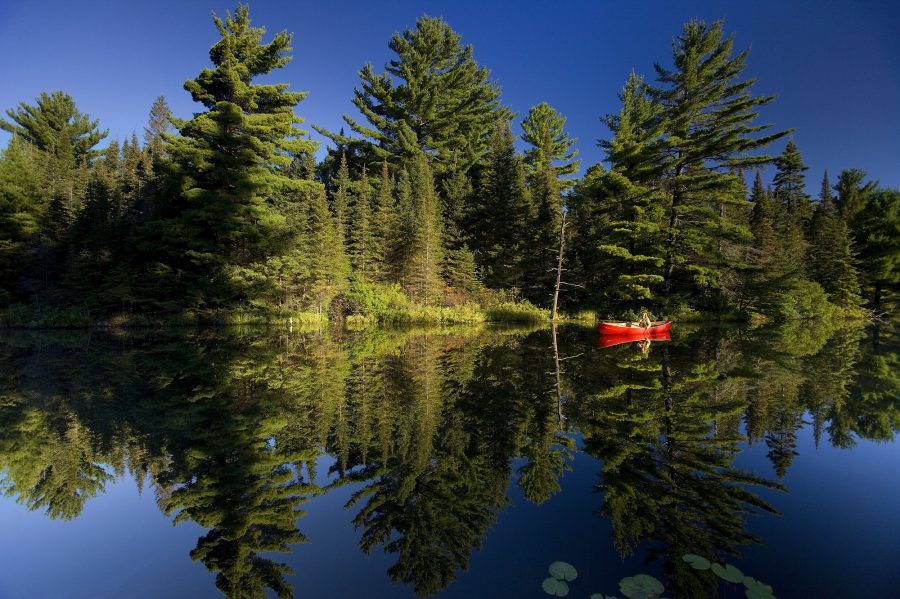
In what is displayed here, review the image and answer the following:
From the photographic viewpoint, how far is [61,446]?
5.86 m

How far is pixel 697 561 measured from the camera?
3.16 metres

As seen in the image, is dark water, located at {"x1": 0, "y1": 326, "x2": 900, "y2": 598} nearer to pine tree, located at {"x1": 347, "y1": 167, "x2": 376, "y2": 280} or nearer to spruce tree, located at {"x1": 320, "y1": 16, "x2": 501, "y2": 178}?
pine tree, located at {"x1": 347, "y1": 167, "x2": 376, "y2": 280}

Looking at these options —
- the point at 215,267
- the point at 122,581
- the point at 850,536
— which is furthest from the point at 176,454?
the point at 215,267

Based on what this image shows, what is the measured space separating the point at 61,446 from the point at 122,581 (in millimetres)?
3805

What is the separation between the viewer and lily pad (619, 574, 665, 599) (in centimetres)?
283

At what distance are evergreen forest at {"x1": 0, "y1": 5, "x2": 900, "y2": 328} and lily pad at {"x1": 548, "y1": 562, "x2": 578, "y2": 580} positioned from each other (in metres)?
23.8

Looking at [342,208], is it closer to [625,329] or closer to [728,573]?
[625,329]

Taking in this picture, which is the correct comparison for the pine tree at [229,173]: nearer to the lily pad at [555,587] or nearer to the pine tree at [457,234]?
the pine tree at [457,234]

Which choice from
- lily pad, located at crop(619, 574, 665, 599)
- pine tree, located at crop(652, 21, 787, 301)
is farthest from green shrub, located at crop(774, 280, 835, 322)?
lily pad, located at crop(619, 574, 665, 599)

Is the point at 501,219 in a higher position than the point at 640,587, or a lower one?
higher

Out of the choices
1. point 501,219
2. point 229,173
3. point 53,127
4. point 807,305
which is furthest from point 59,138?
point 807,305

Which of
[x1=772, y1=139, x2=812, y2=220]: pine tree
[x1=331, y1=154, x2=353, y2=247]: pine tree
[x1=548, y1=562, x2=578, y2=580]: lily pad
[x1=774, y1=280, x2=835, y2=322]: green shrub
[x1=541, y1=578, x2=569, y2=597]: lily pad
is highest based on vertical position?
[x1=772, y1=139, x2=812, y2=220]: pine tree

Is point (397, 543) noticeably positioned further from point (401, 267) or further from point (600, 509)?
point (401, 267)

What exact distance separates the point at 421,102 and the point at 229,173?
23.2 metres
